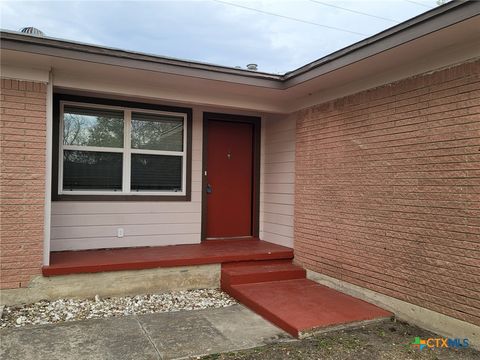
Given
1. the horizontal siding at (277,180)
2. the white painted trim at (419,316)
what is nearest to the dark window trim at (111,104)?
the horizontal siding at (277,180)

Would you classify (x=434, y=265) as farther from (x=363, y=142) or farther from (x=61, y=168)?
(x=61, y=168)

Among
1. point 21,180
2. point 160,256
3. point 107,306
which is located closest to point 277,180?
point 160,256

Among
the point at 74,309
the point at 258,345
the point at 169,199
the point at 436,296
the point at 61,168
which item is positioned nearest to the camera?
the point at 258,345

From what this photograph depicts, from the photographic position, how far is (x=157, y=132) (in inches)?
229

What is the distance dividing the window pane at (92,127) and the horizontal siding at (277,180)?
7.94 ft

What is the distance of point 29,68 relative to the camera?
418 cm

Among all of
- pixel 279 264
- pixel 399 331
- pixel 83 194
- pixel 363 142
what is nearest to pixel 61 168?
pixel 83 194

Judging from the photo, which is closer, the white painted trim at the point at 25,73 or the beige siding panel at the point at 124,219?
the white painted trim at the point at 25,73

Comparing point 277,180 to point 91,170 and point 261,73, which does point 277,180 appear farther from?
point 91,170

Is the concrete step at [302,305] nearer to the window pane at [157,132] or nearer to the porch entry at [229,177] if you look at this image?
the porch entry at [229,177]

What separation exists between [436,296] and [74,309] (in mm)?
3683

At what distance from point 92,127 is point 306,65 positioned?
10.1ft

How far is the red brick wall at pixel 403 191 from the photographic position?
3.34 meters

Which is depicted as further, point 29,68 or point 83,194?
point 83,194
